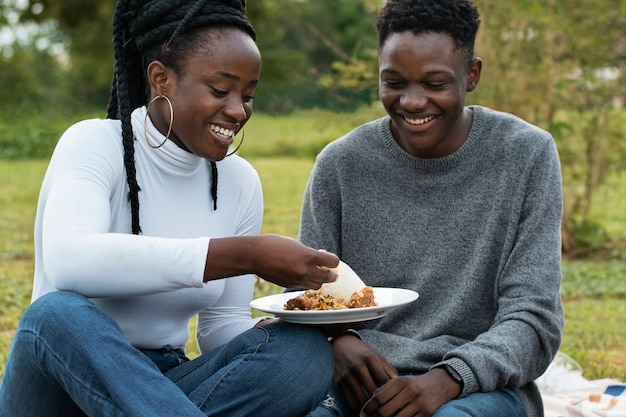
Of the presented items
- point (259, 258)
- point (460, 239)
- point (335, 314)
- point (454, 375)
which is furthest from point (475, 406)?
point (259, 258)

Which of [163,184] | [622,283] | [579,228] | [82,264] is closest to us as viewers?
[82,264]

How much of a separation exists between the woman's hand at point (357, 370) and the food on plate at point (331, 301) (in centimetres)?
20

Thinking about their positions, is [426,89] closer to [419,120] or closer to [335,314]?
[419,120]

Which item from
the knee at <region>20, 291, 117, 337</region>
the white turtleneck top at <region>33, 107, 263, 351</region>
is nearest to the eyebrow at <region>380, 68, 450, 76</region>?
the white turtleneck top at <region>33, 107, 263, 351</region>

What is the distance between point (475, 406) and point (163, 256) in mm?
972

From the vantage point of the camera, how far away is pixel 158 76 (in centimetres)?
281

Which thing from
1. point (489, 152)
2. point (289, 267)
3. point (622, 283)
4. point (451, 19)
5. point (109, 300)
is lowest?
point (622, 283)

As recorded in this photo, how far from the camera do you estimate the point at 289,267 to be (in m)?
2.41

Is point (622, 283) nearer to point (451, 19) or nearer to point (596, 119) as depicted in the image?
point (596, 119)

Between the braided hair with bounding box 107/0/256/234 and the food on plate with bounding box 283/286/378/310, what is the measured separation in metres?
0.46

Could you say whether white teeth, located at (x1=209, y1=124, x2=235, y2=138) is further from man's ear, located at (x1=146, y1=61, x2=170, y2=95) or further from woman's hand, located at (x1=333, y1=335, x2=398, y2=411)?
woman's hand, located at (x1=333, y1=335, x2=398, y2=411)

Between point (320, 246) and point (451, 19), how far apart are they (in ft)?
2.85

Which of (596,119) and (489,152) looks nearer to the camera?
(489,152)

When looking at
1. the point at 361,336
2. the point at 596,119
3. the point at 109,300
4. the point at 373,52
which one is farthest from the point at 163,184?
the point at 596,119
